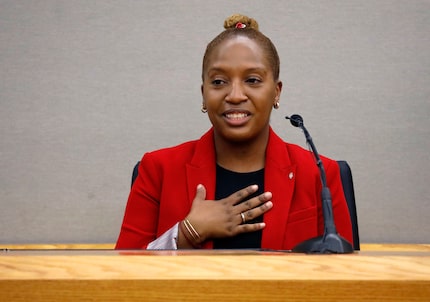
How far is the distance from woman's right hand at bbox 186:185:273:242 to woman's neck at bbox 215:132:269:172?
0.16 meters

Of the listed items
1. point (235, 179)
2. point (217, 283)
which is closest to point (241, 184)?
point (235, 179)

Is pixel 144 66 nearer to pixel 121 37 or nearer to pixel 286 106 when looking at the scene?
pixel 121 37

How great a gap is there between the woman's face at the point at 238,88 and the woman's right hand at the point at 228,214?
0.58ft

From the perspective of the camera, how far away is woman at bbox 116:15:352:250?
1.33 meters

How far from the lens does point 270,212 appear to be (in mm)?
1374

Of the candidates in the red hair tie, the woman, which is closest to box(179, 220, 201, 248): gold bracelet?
the woman

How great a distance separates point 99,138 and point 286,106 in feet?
2.55

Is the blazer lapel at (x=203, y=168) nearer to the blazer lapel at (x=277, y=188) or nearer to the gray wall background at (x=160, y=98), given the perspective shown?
the blazer lapel at (x=277, y=188)

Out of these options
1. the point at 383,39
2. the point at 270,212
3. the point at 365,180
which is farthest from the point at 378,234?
the point at 270,212

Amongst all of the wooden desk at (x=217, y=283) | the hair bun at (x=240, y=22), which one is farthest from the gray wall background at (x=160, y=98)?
the wooden desk at (x=217, y=283)

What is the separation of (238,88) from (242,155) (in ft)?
0.68

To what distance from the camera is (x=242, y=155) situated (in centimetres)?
151

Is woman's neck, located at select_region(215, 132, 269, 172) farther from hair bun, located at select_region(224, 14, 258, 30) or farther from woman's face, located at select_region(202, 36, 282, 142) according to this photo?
hair bun, located at select_region(224, 14, 258, 30)

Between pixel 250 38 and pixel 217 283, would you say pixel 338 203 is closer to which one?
pixel 250 38
